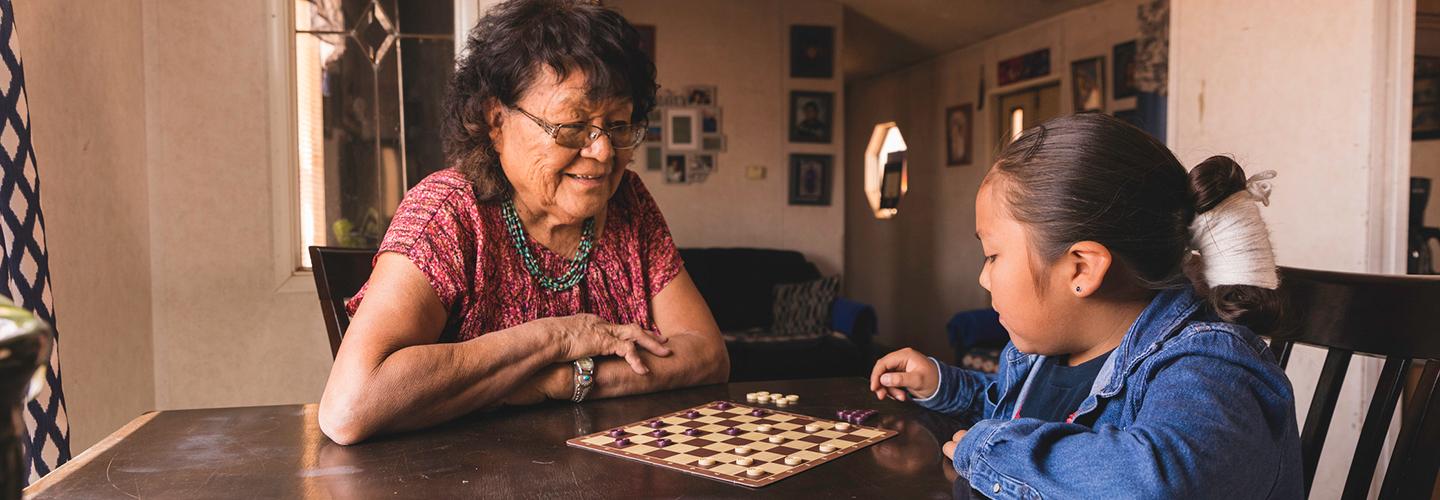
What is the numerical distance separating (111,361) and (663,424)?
1.73m

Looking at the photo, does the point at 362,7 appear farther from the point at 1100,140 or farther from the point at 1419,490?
the point at 1419,490

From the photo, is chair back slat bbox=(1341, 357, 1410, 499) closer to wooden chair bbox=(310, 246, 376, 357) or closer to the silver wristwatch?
the silver wristwatch

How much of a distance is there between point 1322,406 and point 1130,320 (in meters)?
0.33

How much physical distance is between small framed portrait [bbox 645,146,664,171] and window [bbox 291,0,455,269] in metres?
4.21

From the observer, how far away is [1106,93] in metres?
6.91

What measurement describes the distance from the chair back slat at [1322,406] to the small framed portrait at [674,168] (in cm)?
590

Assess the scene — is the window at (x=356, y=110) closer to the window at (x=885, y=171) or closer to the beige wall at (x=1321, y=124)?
the beige wall at (x=1321, y=124)

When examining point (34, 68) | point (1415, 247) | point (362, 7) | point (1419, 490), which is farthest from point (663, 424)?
point (1415, 247)

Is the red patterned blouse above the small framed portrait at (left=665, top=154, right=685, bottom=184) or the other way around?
the other way around

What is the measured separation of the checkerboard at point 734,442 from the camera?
3.70 ft

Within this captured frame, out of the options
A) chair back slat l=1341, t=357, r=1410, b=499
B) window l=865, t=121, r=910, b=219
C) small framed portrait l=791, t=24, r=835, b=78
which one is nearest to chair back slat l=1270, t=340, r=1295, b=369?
chair back slat l=1341, t=357, r=1410, b=499

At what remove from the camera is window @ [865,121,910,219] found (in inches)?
370

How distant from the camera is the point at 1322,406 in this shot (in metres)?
1.32

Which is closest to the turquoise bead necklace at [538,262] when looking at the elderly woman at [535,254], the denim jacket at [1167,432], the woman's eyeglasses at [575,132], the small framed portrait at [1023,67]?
the elderly woman at [535,254]
